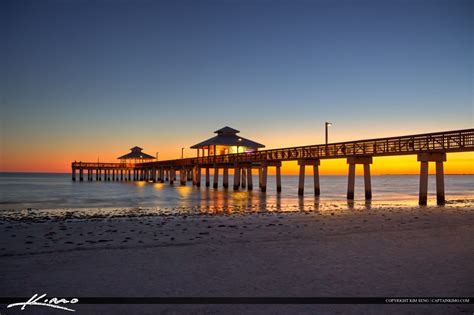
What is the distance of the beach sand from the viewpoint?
17.1 feet

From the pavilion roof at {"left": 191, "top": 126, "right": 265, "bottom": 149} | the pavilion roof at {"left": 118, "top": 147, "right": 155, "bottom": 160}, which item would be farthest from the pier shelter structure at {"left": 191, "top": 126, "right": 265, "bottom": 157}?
the pavilion roof at {"left": 118, "top": 147, "right": 155, "bottom": 160}

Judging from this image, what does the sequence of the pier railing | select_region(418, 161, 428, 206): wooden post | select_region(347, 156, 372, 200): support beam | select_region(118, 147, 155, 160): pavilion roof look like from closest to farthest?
1. the pier railing
2. select_region(418, 161, 428, 206): wooden post
3. select_region(347, 156, 372, 200): support beam
4. select_region(118, 147, 155, 160): pavilion roof

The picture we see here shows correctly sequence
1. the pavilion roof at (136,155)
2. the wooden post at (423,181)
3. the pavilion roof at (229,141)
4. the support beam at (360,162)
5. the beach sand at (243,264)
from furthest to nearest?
1. the pavilion roof at (136,155)
2. the pavilion roof at (229,141)
3. the support beam at (360,162)
4. the wooden post at (423,181)
5. the beach sand at (243,264)

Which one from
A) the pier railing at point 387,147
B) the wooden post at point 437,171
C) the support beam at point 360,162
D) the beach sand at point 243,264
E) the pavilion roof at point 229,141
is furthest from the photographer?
the pavilion roof at point 229,141

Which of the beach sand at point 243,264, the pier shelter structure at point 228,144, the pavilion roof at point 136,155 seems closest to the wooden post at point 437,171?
the beach sand at point 243,264

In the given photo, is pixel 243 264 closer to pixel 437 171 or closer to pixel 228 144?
pixel 437 171

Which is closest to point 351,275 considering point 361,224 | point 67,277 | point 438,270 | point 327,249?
point 438,270

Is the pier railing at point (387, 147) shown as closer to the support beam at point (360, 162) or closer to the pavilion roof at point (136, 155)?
the support beam at point (360, 162)

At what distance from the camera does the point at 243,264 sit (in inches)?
278

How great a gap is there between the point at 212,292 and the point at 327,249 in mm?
4036

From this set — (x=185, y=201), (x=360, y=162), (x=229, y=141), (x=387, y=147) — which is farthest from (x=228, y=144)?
(x=387, y=147)

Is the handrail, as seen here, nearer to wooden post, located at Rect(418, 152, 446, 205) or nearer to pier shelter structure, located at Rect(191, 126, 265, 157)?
wooden post, located at Rect(418, 152, 446, 205)

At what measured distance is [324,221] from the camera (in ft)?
46.2

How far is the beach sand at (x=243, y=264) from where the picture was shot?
5219 millimetres
